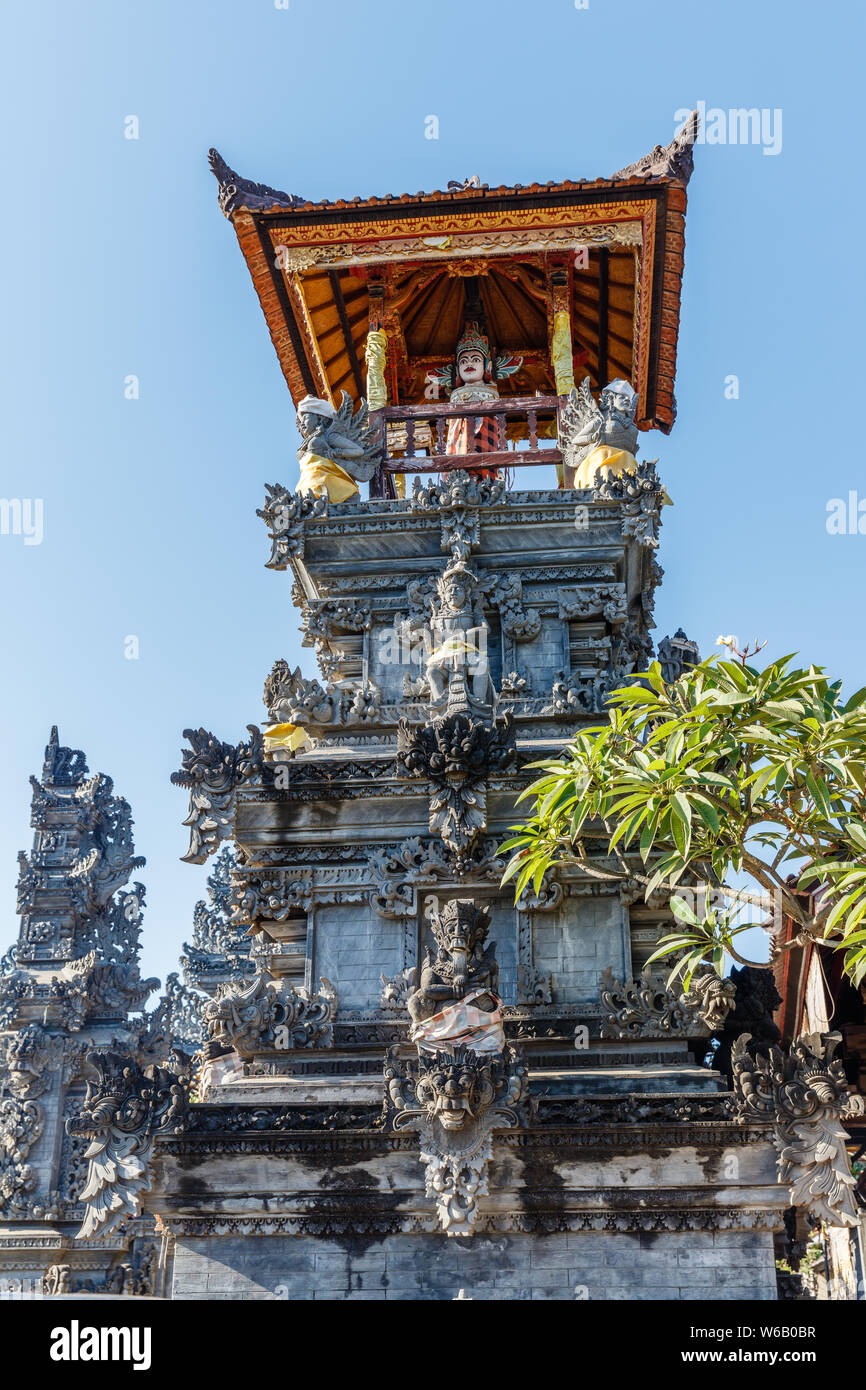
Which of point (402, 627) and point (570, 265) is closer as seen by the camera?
point (402, 627)

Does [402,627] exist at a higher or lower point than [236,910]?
higher

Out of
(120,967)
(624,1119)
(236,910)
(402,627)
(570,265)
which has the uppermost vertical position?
(570,265)

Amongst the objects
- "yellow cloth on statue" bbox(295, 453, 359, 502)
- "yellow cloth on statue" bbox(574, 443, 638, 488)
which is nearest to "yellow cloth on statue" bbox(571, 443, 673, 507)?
"yellow cloth on statue" bbox(574, 443, 638, 488)

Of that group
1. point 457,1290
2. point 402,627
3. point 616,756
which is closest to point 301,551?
point 402,627

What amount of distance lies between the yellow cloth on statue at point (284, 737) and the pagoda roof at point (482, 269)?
814cm

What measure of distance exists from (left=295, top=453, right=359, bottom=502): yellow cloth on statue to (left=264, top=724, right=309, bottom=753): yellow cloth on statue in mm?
4238

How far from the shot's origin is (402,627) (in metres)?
A: 19.8

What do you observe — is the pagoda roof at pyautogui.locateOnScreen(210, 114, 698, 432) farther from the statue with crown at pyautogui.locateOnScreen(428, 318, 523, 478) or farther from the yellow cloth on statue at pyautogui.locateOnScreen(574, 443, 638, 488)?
the yellow cloth on statue at pyautogui.locateOnScreen(574, 443, 638, 488)

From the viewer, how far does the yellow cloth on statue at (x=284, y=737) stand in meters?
18.1

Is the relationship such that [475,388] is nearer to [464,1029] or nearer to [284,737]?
[284,737]

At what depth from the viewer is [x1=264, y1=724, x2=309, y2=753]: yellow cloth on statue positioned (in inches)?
714

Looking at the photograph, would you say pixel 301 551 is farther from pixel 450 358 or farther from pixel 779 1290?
pixel 779 1290
